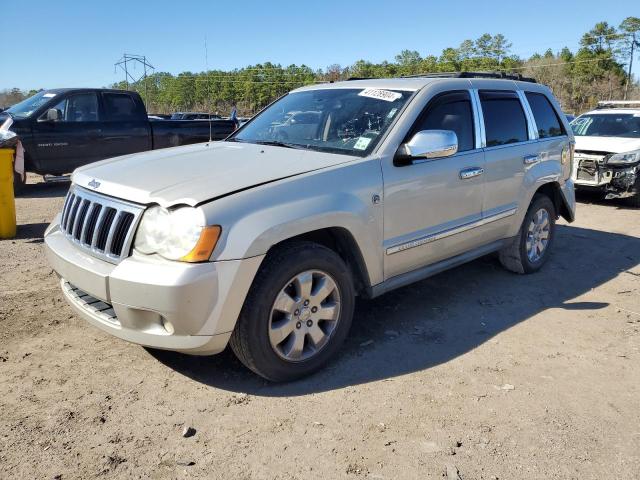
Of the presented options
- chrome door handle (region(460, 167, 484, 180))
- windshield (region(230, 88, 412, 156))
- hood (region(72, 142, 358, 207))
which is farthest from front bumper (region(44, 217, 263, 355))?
chrome door handle (region(460, 167, 484, 180))

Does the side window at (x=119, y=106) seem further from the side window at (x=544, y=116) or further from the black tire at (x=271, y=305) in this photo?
the black tire at (x=271, y=305)

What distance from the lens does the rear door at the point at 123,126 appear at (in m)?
10.5

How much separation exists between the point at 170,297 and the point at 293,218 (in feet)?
2.64

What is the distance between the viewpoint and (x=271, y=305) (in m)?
3.00

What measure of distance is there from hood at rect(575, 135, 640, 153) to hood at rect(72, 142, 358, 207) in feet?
23.8

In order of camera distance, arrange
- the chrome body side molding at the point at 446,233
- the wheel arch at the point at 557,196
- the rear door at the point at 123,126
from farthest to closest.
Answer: the rear door at the point at 123,126 < the wheel arch at the point at 557,196 < the chrome body side molding at the point at 446,233

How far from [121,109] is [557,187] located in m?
8.63

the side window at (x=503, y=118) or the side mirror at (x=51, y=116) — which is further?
the side mirror at (x=51, y=116)

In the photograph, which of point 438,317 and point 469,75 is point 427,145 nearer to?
point 438,317

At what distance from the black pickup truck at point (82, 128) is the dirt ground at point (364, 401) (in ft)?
20.0

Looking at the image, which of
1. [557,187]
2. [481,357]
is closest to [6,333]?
[481,357]

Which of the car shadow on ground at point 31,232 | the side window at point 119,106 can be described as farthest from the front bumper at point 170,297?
the side window at point 119,106

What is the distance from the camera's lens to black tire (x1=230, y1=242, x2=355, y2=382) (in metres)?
2.95

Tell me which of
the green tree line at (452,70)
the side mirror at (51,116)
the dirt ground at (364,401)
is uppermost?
the green tree line at (452,70)
